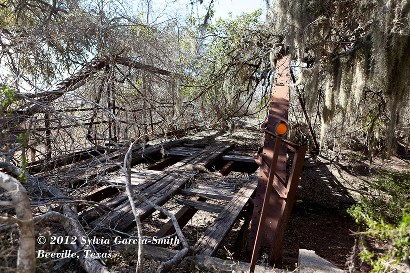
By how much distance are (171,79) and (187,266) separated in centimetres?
618

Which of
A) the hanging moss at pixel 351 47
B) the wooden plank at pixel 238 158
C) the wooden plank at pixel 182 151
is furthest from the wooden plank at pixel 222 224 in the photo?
the hanging moss at pixel 351 47

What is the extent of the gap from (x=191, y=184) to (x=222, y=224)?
154 centimetres

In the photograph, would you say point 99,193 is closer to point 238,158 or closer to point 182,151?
point 182,151

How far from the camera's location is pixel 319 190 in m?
8.68

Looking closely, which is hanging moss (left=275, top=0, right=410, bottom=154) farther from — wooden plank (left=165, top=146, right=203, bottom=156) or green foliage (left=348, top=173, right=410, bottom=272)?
wooden plank (left=165, top=146, right=203, bottom=156)

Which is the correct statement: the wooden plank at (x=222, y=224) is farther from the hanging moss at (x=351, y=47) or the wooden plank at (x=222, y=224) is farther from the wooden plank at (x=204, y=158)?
the hanging moss at (x=351, y=47)

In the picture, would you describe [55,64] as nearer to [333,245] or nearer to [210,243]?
[210,243]

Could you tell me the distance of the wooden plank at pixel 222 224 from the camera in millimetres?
3320

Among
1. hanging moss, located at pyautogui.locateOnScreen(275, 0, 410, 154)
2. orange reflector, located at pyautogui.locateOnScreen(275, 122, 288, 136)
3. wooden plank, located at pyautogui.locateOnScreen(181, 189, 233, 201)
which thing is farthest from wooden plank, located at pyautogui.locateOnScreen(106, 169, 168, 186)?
hanging moss, located at pyautogui.locateOnScreen(275, 0, 410, 154)

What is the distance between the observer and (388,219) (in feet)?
18.1

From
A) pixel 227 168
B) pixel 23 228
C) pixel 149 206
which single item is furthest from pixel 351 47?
pixel 23 228

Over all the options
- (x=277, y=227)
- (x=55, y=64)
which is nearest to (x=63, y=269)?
(x=277, y=227)

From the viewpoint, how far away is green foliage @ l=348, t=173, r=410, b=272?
232cm

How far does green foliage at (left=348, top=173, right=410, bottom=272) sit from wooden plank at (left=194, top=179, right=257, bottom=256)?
1.41 m
